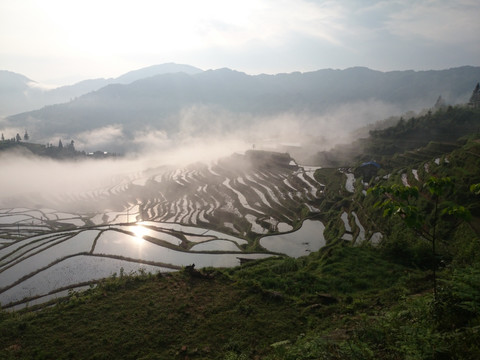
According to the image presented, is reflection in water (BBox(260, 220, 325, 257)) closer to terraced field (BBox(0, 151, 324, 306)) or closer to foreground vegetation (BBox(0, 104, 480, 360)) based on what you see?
terraced field (BBox(0, 151, 324, 306))

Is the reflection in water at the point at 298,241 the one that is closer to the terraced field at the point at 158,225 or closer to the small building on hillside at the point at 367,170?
the terraced field at the point at 158,225

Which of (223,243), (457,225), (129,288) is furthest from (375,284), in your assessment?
(223,243)

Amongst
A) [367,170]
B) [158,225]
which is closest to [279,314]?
[158,225]

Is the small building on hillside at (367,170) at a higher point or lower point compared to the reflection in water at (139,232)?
higher

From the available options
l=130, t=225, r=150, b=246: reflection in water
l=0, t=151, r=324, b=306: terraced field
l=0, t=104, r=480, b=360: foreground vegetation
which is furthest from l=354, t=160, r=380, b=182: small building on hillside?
l=130, t=225, r=150, b=246: reflection in water

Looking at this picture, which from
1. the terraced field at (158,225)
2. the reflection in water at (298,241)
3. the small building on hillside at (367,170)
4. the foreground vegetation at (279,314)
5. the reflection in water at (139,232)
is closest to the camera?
the foreground vegetation at (279,314)

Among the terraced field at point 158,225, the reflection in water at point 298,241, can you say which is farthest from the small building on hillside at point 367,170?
the reflection in water at point 298,241
